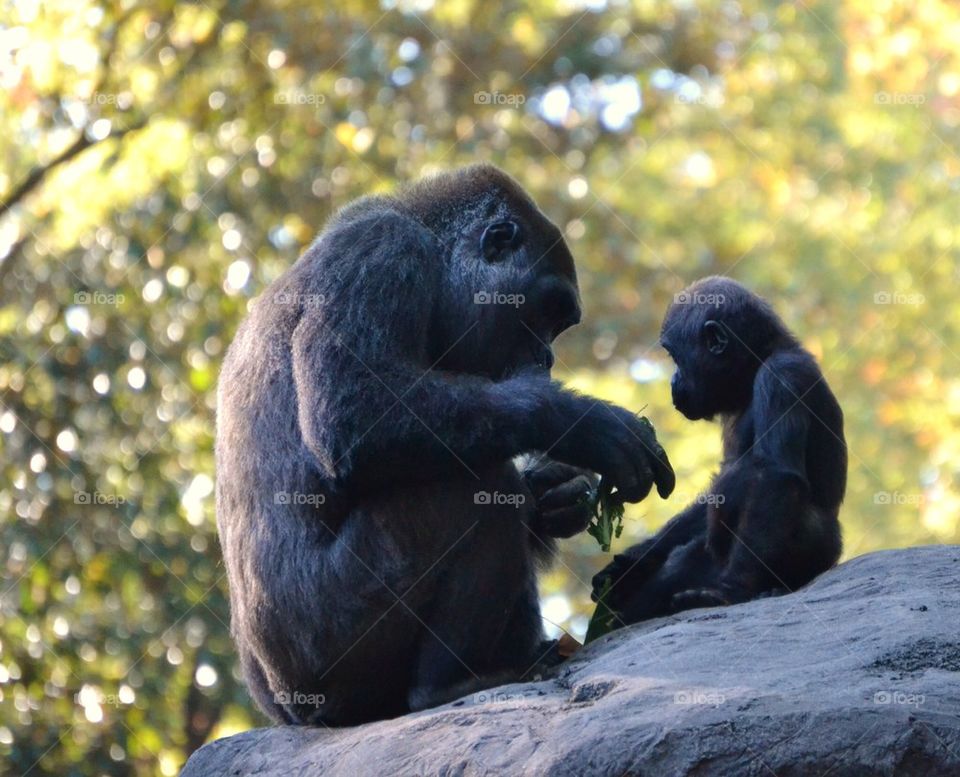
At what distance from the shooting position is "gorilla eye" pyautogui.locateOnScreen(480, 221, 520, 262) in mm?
5527

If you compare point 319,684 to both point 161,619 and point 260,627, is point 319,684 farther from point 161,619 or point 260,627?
point 161,619

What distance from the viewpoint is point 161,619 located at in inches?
372

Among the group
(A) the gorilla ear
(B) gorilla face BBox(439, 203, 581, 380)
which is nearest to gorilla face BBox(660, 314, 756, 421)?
(A) the gorilla ear

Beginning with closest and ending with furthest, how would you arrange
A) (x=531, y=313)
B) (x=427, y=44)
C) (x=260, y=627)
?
(x=260, y=627) < (x=531, y=313) < (x=427, y=44)

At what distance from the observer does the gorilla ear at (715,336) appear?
18.4 feet

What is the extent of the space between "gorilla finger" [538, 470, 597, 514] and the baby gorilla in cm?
47

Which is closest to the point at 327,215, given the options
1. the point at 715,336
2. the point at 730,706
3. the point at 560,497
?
the point at 715,336

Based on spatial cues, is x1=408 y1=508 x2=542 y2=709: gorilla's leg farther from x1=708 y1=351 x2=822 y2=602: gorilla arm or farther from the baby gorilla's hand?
x1=708 y1=351 x2=822 y2=602: gorilla arm

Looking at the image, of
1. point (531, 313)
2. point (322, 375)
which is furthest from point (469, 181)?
point (322, 375)

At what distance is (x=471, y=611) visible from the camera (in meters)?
4.62

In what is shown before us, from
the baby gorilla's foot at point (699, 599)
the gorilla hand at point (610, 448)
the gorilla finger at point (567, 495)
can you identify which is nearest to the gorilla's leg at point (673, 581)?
the baby gorilla's foot at point (699, 599)

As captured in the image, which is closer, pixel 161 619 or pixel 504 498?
pixel 504 498

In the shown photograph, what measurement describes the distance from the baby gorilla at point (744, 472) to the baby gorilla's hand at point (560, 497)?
0.43 meters

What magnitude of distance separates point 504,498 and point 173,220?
6340 millimetres
